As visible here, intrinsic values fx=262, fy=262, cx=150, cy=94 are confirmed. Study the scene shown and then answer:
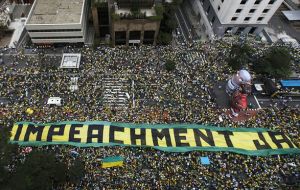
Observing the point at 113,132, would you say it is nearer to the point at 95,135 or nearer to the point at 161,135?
the point at 95,135

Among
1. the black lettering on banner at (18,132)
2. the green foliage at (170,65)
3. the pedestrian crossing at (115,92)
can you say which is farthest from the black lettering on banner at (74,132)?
the green foliage at (170,65)

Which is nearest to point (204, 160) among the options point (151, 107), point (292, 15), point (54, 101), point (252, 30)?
→ point (151, 107)

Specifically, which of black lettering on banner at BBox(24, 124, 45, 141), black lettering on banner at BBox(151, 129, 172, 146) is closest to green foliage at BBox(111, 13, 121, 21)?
black lettering on banner at BBox(151, 129, 172, 146)

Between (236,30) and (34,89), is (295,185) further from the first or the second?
(34,89)

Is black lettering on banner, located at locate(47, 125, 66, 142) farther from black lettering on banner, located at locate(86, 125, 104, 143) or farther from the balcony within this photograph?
the balcony

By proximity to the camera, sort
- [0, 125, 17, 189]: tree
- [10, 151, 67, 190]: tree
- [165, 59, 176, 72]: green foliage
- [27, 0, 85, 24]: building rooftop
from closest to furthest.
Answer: [10, 151, 67, 190]: tree → [0, 125, 17, 189]: tree → [165, 59, 176, 72]: green foliage → [27, 0, 85, 24]: building rooftop

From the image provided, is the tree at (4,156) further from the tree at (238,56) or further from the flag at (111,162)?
the tree at (238,56)
